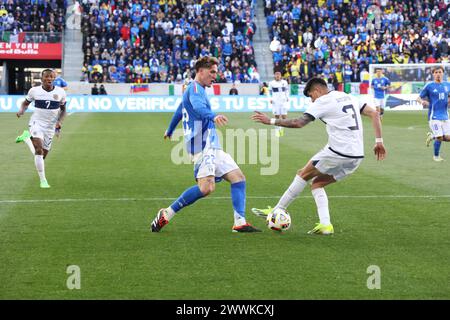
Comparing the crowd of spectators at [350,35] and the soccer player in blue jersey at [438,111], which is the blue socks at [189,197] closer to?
the soccer player in blue jersey at [438,111]

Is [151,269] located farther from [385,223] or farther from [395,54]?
[395,54]

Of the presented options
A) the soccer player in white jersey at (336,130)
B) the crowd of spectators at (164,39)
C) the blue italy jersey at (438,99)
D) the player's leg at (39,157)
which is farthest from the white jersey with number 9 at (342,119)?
the crowd of spectators at (164,39)

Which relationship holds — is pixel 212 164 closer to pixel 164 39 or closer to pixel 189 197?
pixel 189 197

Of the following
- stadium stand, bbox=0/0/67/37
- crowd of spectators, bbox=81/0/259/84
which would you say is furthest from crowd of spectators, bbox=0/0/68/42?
crowd of spectators, bbox=81/0/259/84

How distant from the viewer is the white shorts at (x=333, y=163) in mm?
9102

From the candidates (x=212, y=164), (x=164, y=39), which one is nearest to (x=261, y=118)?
(x=212, y=164)

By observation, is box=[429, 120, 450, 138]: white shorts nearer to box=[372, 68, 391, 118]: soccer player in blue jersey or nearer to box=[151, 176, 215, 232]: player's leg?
box=[151, 176, 215, 232]: player's leg

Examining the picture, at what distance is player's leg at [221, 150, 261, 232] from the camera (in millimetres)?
9219

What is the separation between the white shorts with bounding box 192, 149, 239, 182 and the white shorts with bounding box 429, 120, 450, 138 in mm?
9870

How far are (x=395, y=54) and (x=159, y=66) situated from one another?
14.7 metres

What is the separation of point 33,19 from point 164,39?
845cm

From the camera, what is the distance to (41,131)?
45.5ft

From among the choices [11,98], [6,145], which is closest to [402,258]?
[6,145]

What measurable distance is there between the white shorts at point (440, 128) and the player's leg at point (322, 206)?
9.29 m
